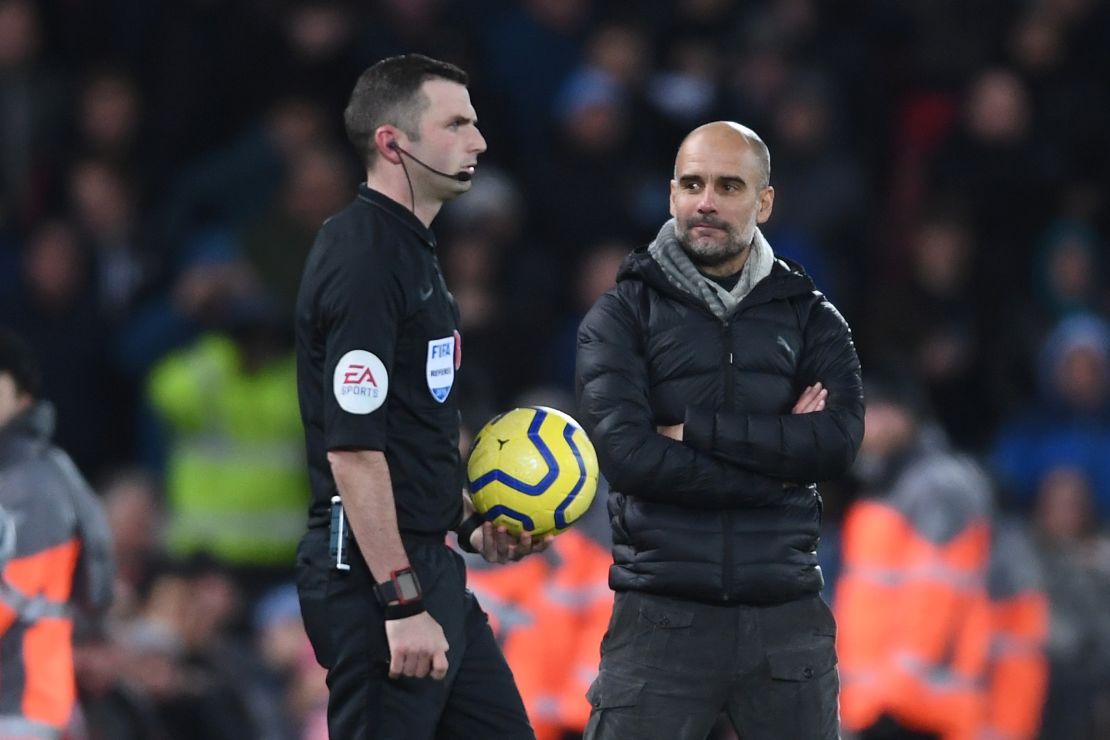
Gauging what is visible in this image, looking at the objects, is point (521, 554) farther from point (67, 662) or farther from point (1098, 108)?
point (1098, 108)

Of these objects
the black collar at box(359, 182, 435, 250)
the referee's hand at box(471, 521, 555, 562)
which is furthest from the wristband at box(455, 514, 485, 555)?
the black collar at box(359, 182, 435, 250)

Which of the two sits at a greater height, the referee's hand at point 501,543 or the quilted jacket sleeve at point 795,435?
the quilted jacket sleeve at point 795,435

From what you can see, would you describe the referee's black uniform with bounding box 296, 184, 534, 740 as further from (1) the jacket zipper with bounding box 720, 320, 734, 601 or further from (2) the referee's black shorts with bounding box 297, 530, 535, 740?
(1) the jacket zipper with bounding box 720, 320, 734, 601

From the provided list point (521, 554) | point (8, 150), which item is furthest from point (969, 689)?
point (8, 150)

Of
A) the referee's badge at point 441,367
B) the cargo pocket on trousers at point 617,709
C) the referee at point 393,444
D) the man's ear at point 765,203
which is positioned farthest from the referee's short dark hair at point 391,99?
the cargo pocket on trousers at point 617,709

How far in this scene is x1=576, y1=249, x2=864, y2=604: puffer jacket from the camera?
588 centimetres

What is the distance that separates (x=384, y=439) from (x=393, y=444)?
0.14 metres

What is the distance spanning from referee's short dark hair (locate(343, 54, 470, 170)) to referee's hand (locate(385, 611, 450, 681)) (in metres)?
1.22

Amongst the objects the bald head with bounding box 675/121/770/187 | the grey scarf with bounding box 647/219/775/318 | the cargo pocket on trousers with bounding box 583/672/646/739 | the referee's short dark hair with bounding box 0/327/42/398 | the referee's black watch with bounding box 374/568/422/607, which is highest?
the bald head with bounding box 675/121/770/187

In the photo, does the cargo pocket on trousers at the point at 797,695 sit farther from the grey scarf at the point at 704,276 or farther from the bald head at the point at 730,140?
the bald head at the point at 730,140

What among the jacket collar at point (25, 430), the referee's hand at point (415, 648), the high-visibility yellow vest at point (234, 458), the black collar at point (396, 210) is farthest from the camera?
the high-visibility yellow vest at point (234, 458)

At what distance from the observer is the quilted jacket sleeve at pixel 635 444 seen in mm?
5863

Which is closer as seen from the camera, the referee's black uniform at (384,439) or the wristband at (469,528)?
the referee's black uniform at (384,439)

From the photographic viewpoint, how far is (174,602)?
9.87 m
